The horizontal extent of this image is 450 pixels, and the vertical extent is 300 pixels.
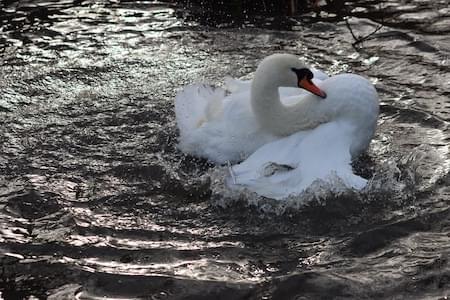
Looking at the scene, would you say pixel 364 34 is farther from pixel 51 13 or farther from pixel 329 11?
pixel 51 13

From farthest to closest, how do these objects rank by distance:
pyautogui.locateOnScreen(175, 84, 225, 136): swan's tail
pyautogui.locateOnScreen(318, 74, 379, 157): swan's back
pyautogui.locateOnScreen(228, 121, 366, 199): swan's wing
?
pyautogui.locateOnScreen(175, 84, 225, 136): swan's tail, pyautogui.locateOnScreen(318, 74, 379, 157): swan's back, pyautogui.locateOnScreen(228, 121, 366, 199): swan's wing

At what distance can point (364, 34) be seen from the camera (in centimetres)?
936

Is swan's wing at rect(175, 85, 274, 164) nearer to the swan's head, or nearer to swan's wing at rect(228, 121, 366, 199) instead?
swan's wing at rect(228, 121, 366, 199)

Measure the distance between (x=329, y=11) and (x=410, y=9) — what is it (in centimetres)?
101

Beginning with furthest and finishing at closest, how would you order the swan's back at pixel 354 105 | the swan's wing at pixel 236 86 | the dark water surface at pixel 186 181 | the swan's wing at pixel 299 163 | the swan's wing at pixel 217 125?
the swan's wing at pixel 236 86 → the swan's wing at pixel 217 125 → the swan's back at pixel 354 105 → the swan's wing at pixel 299 163 → the dark water surface at pixel 186 181

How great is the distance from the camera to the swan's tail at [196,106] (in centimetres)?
677

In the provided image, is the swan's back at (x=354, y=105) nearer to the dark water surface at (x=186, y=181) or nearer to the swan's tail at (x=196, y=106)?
the dark water surface at (x=186, y=181)

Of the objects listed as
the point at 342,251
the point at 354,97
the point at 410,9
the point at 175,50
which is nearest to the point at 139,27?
the point at 175,50

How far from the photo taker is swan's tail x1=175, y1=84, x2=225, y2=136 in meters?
6.77

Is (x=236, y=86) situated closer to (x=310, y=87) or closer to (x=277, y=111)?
(x=277, y=111)

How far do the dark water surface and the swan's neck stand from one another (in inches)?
25.0

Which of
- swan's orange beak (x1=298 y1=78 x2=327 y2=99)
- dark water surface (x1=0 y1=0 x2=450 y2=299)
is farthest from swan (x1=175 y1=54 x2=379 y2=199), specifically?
dark water surface (x1=0 y1=0 x2=450 y2=299)

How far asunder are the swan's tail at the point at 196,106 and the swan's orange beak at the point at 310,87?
789 millimetres

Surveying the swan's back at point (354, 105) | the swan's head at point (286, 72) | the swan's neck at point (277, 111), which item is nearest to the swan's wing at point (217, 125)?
the swan's neck at point (277, 111)
